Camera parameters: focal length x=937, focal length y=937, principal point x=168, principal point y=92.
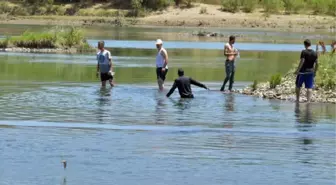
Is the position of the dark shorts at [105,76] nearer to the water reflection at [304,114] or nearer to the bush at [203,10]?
the water reflection at [304,114]

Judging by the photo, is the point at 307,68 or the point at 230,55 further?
the point at 230,55

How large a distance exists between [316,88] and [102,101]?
232 inches

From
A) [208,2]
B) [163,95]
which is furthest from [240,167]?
[208,2]

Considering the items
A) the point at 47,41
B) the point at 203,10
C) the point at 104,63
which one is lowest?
the point at 47,41

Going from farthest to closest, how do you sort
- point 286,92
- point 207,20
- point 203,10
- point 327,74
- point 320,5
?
1. point 320,5
2. point 203,10
3. point 207,20
4. point 286,92
5. point 327,74

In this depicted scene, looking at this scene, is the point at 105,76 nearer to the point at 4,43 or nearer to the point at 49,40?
the point at 49,40

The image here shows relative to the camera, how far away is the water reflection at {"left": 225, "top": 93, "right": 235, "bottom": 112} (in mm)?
21734

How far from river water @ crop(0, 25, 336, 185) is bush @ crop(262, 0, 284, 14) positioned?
207ft

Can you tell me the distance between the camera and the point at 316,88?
24891mm

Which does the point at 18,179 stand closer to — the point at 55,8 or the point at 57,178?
the point at 57,178

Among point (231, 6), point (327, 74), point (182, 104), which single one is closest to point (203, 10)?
point (231, 6)

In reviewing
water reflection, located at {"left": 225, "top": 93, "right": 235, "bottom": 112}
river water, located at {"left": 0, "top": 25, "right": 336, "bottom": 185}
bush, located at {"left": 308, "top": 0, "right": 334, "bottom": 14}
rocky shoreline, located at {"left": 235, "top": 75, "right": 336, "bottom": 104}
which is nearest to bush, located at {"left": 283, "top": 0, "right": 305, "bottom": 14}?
bush, located at {"left": 308, "top": 0, "right": 334, "bottom": 14}

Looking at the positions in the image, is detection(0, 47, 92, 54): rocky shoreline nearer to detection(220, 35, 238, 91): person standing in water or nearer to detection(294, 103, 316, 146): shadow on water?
detection(220, 35, 238, 91): person standing in water

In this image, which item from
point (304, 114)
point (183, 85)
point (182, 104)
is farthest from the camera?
point (183, 85)
